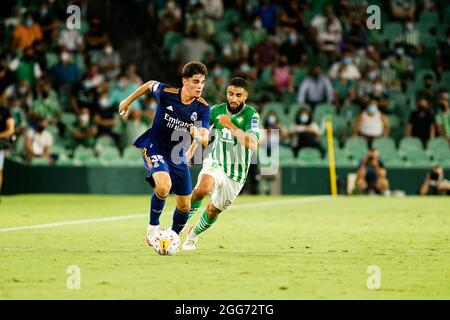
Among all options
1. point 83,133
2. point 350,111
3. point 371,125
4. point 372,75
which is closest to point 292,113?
point 350,111

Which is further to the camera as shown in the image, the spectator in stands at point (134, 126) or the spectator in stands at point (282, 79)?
the spectator in stands at point (282, 79)

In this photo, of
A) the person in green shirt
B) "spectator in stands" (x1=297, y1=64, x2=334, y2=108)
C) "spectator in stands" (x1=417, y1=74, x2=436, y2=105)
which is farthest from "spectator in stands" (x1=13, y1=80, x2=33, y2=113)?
the person in green shirt

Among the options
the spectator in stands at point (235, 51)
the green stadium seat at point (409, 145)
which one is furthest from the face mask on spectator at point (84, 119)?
the green stadium seat at point (409, 145)

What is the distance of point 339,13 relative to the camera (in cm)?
2827

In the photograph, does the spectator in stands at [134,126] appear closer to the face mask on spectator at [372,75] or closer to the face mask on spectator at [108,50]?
the face mask on spectator at [108,50]

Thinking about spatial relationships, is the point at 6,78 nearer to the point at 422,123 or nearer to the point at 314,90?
the point at 314,90

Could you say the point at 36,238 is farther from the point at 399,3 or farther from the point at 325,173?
the point at 399,3

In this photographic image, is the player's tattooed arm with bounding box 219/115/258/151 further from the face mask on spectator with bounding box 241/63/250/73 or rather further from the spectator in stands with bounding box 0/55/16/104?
the spectator in stands with bounding box 0/55/16/104

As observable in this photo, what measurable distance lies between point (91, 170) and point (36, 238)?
10999mm

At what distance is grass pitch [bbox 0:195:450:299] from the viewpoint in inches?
378

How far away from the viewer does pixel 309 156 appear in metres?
25.5

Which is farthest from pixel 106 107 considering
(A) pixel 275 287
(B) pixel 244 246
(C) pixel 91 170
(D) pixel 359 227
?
(A) pixel 275 287

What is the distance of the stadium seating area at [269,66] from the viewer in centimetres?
2562

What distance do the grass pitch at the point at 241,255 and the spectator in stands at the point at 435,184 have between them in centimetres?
401
